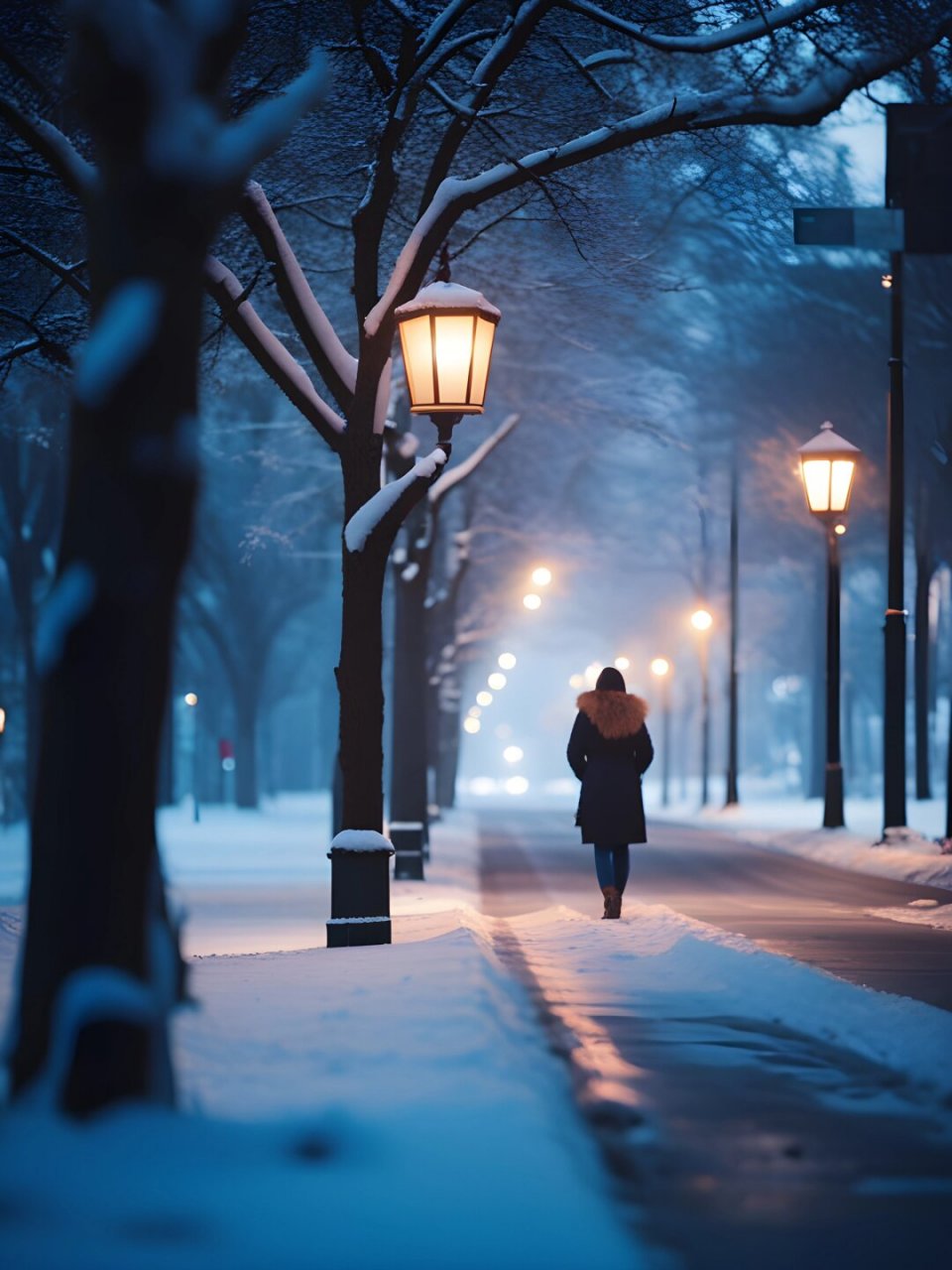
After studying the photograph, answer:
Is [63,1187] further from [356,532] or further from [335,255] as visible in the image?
[335,255]

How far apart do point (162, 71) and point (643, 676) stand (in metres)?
80.5

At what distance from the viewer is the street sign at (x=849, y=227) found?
15.0 meters

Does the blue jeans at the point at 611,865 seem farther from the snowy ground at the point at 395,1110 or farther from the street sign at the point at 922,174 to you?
the street sign at the point at 922,174

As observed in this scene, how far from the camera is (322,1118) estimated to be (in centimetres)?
578

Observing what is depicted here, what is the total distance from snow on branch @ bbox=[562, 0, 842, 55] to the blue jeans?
6262mm

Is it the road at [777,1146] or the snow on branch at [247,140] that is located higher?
the snow on branch at [247,140]

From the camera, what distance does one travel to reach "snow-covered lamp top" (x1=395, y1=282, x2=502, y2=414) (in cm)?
1155

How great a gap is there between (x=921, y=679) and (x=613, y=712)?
86.4 feet

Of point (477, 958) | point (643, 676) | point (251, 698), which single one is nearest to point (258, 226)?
point (477, 958)

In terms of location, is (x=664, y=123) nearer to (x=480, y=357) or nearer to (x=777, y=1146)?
(x=480, y=357)

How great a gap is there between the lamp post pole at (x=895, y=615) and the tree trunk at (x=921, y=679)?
14165mm

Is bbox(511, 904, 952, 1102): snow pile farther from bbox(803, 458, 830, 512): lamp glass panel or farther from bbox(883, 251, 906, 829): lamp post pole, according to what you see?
bbox(803, 458, 830, 512): lamp glass panel

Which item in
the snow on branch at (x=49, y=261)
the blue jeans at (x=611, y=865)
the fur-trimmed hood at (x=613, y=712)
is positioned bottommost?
the blue jeans at (x=611, y=865)

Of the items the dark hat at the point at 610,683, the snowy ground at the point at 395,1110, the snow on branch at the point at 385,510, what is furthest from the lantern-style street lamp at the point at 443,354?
the dark hat at the point at 610,683
